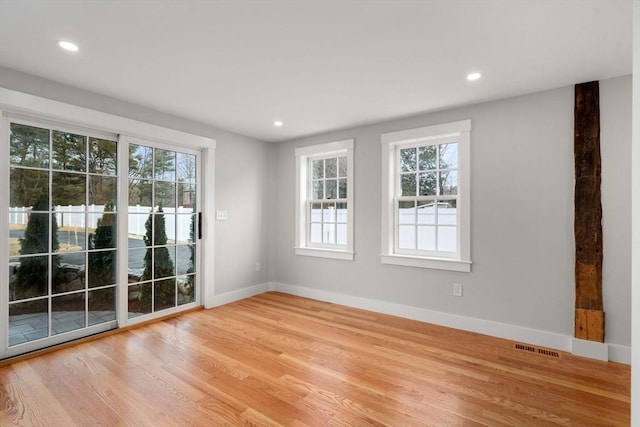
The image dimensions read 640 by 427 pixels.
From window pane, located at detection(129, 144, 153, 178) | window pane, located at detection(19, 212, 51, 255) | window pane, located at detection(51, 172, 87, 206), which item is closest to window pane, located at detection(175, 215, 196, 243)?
window pane, located at detection(129, 144, 153, 178)

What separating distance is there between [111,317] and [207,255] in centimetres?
124

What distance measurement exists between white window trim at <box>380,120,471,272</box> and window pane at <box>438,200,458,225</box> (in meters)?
0.10

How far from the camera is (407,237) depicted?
3.89m

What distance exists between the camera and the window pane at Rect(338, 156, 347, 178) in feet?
14.6

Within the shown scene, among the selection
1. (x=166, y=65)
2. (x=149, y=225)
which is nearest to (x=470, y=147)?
(x=166, y=65)

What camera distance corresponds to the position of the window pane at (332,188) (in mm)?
4543

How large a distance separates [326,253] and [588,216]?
296 cm

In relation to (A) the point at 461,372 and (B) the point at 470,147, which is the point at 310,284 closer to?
(A) the point at 461,372

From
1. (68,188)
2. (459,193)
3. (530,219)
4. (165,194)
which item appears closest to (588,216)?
(530,219)

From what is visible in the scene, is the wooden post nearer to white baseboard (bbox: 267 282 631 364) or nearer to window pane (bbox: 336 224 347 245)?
white baseboard (bbox: 267 282 631 364)

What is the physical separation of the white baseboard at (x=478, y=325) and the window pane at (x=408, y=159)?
1729mm

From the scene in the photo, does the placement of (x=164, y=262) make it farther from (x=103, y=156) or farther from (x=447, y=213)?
(x=447, y=213)

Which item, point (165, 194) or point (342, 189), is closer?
point (165, 194)

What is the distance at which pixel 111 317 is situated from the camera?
10.8 feet
